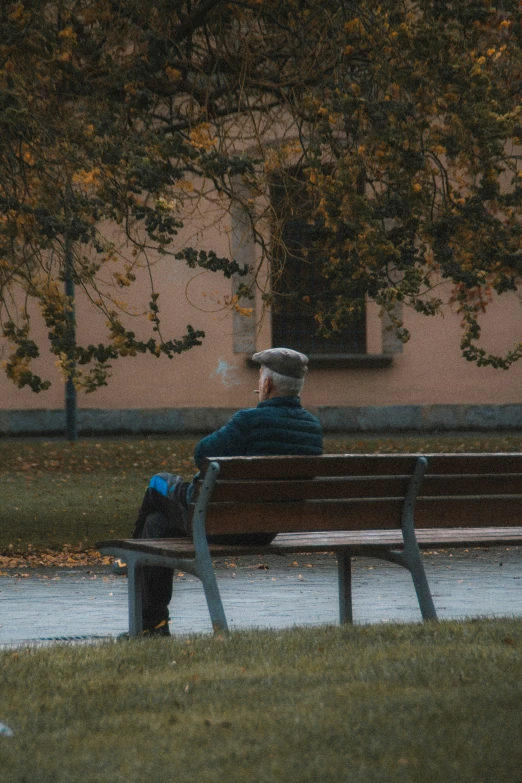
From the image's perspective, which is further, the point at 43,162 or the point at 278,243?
the point at 278,243

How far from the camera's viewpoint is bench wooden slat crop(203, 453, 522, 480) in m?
6.23

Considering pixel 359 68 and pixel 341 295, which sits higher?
pixel 359 68

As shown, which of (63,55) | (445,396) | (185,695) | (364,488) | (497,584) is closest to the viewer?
(185,695)

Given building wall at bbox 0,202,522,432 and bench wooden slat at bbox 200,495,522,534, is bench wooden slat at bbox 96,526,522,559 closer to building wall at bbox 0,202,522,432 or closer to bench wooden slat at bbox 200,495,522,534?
bench wooden slat at bbox 200,495,522,534

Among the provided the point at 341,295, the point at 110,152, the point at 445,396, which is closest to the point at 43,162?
the point at 110,152

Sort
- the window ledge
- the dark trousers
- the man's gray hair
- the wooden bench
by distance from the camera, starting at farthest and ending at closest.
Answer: the window ledge
the man's gray hair
the dark trousers
the wooden bench

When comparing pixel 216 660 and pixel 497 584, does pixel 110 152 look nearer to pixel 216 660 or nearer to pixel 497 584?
pixel 497 584

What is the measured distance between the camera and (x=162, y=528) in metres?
6.84

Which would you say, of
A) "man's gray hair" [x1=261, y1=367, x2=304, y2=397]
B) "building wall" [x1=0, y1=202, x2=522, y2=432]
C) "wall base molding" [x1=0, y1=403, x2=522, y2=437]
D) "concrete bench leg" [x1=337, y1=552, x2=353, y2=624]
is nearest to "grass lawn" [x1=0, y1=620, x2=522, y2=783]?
"concrete bench leg" [x1=337, y1=552, x2=353, y2=624]

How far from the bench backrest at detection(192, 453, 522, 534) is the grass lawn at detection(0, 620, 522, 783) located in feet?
2.09

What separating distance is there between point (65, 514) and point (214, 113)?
412cm

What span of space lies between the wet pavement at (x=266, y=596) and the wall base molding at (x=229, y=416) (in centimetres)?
1516

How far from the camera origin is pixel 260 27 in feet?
39.1

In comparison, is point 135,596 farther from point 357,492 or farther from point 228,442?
point 357,492
